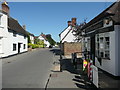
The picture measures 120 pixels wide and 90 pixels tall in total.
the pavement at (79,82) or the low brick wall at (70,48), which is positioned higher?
the low brick wall at (70,48)

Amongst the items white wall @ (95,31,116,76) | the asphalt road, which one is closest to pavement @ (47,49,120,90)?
white wall @ (95,31,116,76)

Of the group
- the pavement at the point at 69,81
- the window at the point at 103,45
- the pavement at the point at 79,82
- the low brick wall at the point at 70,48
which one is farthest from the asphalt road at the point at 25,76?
the low brick wall at the point at 70,48

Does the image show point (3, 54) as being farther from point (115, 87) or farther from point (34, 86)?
point (115, 87)

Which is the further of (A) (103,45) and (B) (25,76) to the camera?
(A) (103,45)

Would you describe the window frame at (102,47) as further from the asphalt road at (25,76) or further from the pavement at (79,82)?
the asphalt road at (25,76)

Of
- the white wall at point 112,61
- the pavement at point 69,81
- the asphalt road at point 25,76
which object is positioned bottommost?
the asphalt road at point 25,76

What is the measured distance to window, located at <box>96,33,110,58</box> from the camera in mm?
9227

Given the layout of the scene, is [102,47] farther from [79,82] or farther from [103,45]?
[79,82]

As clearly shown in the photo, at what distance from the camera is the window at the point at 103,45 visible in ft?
30.3

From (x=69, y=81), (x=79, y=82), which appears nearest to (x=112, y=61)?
(x=79, y=82)

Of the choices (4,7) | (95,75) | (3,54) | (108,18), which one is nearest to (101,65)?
(108,18)

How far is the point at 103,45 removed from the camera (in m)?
9.69

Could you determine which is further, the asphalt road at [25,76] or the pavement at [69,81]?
the asphalt road at [25,76]

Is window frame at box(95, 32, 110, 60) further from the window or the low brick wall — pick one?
the low brick wall
